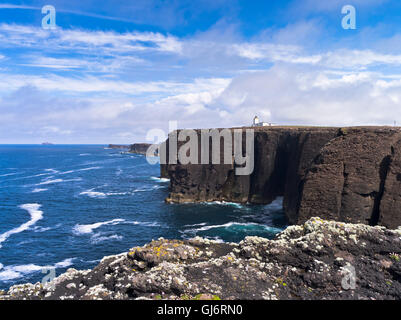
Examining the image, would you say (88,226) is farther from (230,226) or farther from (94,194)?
(94,194)

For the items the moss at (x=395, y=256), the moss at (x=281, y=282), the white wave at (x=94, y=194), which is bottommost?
the white wave at (x=94, y=194)

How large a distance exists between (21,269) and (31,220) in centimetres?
2273

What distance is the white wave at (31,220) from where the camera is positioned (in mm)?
46347

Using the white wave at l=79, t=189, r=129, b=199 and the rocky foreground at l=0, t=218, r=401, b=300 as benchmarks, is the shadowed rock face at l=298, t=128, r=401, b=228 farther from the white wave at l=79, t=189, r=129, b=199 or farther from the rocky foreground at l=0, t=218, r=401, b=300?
the white wave at l=79, t=189, r=129, b=199

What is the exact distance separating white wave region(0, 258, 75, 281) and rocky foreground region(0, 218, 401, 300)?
24.5 metres

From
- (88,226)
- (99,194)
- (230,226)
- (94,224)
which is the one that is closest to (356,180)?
(230,226)

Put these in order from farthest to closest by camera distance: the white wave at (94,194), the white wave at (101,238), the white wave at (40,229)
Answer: the white wave at (94,194) → the white wave at (40,229) → the white wave at (101,238)

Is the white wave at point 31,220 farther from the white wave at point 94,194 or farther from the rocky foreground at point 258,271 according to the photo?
the rocky foreground at point 258,271

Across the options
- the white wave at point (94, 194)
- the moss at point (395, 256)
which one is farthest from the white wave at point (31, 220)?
the moss at point (395, 256)

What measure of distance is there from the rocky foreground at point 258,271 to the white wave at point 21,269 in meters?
24.5

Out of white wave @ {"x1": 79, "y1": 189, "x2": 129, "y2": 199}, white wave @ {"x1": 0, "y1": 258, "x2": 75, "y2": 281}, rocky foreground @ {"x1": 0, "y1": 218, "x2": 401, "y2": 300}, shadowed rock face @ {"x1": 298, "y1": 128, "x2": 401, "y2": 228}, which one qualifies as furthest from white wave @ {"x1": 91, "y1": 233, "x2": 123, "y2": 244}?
rocky foreground @ {"x1": 0, "y1": 218, "x2": 401, "y2": 300}

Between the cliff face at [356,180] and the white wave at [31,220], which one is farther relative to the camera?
the white wave at [31,220]

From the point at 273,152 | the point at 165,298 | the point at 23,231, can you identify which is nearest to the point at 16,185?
the point at 23,231

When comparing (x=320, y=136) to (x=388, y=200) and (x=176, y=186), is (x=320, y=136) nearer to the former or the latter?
(x=388, y=200)
